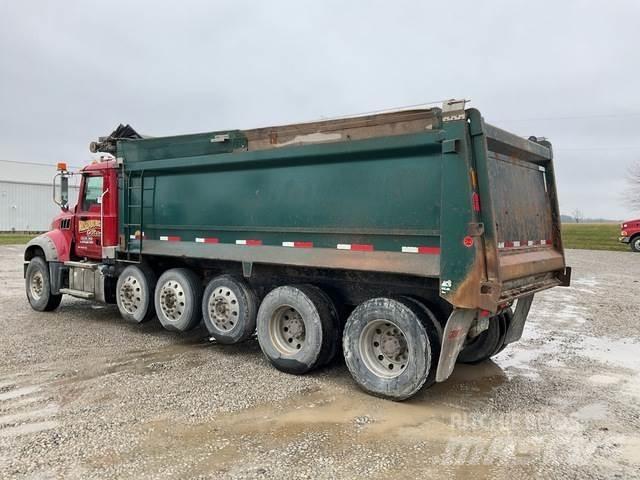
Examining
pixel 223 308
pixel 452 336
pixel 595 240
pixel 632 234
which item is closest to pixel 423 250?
pixel 452 336

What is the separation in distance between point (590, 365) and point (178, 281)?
5440 mm

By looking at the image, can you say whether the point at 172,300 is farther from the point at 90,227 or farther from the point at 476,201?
the point at 476,201

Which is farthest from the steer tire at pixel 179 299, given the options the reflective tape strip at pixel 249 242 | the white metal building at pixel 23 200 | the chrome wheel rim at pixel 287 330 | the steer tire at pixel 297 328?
the white metal building at pixel 23 200

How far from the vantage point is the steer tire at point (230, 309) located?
644 centimetres

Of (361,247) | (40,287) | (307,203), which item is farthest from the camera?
(40,287)

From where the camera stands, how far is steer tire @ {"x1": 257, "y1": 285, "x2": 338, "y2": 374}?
221 inches

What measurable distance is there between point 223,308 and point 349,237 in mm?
2153

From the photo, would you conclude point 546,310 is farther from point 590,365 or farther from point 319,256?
point 319,256

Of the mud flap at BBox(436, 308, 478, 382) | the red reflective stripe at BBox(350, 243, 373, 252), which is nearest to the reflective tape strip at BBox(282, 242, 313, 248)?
the red reflective stripe at BBox(350, 243, 373, 252)

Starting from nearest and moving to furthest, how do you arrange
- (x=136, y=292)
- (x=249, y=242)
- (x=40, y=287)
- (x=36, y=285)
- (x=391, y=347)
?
(x=391, y=347)
(x=249, y=242)
(x=136, y=292)
(x=40, y=287)
(x=36, y=285)

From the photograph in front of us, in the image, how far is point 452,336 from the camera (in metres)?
4.66

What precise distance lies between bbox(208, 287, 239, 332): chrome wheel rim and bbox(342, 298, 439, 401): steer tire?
1.80m

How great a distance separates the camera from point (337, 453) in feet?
12.7

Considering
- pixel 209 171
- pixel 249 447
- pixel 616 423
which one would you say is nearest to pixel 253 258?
pixel 209 171
